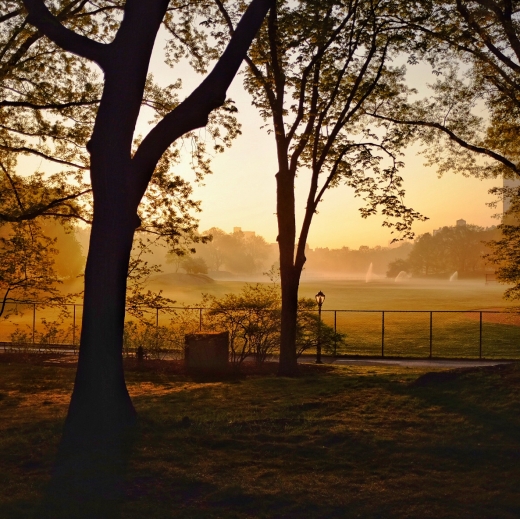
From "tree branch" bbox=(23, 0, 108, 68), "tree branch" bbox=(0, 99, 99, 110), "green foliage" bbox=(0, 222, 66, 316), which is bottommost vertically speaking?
"green foliage" bbox=(0, 222, 66, 316)

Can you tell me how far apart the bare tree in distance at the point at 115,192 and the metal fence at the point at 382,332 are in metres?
9.58

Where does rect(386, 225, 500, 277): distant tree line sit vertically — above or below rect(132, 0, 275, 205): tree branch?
above

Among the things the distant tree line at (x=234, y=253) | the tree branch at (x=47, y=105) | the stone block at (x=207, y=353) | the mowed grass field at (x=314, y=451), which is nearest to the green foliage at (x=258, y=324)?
the stone block at (x=207, y=353)

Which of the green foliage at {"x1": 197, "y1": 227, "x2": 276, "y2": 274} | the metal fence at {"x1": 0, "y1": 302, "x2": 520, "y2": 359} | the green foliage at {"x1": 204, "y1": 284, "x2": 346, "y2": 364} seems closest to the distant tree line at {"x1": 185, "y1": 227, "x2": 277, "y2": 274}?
the green foliage at {"x1": 197, "y1": 227, "x2": 276, "y2": 274}

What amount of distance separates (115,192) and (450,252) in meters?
123

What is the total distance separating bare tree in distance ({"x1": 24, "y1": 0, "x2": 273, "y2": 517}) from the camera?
280 inches

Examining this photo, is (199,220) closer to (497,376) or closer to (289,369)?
(289,369)

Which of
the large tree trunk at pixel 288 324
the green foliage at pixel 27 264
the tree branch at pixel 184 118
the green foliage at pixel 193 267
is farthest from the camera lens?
the green foliage at pixel 193 267

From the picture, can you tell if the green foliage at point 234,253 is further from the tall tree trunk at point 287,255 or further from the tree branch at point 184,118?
the tree branch at point 184,118

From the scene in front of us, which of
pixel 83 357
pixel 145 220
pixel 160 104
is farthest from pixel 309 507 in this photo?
pixel 160 104

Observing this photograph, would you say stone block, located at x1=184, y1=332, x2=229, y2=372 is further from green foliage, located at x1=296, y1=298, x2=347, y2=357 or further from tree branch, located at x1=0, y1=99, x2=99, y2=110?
tree branch, located at x1=0, y1=99, x2=99, y2=110

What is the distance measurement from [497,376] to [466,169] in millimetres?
12275

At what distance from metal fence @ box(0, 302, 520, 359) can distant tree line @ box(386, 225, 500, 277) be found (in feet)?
262

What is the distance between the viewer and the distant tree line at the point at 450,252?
4747 inches
